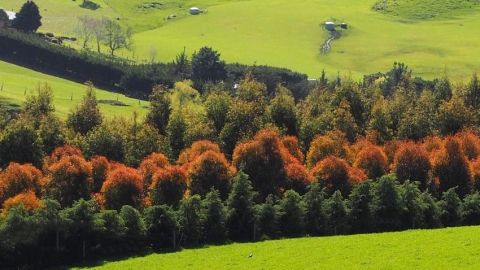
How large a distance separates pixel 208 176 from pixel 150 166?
8.08 meters

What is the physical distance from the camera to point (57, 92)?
6053 inches

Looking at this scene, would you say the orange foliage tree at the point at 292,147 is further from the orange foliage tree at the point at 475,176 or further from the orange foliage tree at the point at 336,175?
the orange foliage tree at the point at 475,176

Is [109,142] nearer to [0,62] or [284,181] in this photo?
[284,181]

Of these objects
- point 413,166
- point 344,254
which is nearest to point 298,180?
point 413,166

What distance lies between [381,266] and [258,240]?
1882 centimetres

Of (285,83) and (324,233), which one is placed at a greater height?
(285,83)

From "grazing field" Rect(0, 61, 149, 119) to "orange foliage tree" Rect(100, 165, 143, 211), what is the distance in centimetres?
4933

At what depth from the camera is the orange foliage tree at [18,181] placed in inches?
3187

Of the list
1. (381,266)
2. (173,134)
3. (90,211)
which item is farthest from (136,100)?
(381,266)

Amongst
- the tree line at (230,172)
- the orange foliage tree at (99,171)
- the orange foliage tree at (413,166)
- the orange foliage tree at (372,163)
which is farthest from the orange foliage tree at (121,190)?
the orange foliage tree at (413,166)

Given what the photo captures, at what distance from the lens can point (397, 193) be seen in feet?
263

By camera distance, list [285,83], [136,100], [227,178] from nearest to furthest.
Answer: [227,178]
[136,100]
[285,83]

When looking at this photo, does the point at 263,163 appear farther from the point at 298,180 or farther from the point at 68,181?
the point at 68,181

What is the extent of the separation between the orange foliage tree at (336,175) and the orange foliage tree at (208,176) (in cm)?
1149
